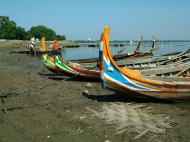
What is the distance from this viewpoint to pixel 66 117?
28.6ft

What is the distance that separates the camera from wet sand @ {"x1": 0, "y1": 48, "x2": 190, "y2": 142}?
7.13m

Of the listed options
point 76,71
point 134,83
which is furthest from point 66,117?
point 76,71

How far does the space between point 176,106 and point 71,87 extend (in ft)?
18.0

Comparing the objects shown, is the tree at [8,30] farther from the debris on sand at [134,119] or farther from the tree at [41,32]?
the debris on sand at [134,119]

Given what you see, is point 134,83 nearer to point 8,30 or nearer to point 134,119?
point 134,119

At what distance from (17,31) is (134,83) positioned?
96.9m

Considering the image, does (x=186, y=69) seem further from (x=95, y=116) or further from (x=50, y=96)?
(x=50, y=96)

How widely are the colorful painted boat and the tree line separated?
8655cm

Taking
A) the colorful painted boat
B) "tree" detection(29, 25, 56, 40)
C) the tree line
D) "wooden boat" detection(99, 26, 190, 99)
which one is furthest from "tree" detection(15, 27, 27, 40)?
"wooden boat" detection(99, 26, 190, 99)

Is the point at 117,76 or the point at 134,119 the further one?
the point at 117,76

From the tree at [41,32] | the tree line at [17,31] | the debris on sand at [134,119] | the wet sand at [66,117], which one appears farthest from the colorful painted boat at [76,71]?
the tree at [41,32]

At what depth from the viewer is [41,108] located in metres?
9.70

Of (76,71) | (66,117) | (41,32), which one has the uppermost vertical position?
(41,32)

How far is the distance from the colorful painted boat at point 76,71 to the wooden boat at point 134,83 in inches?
208
